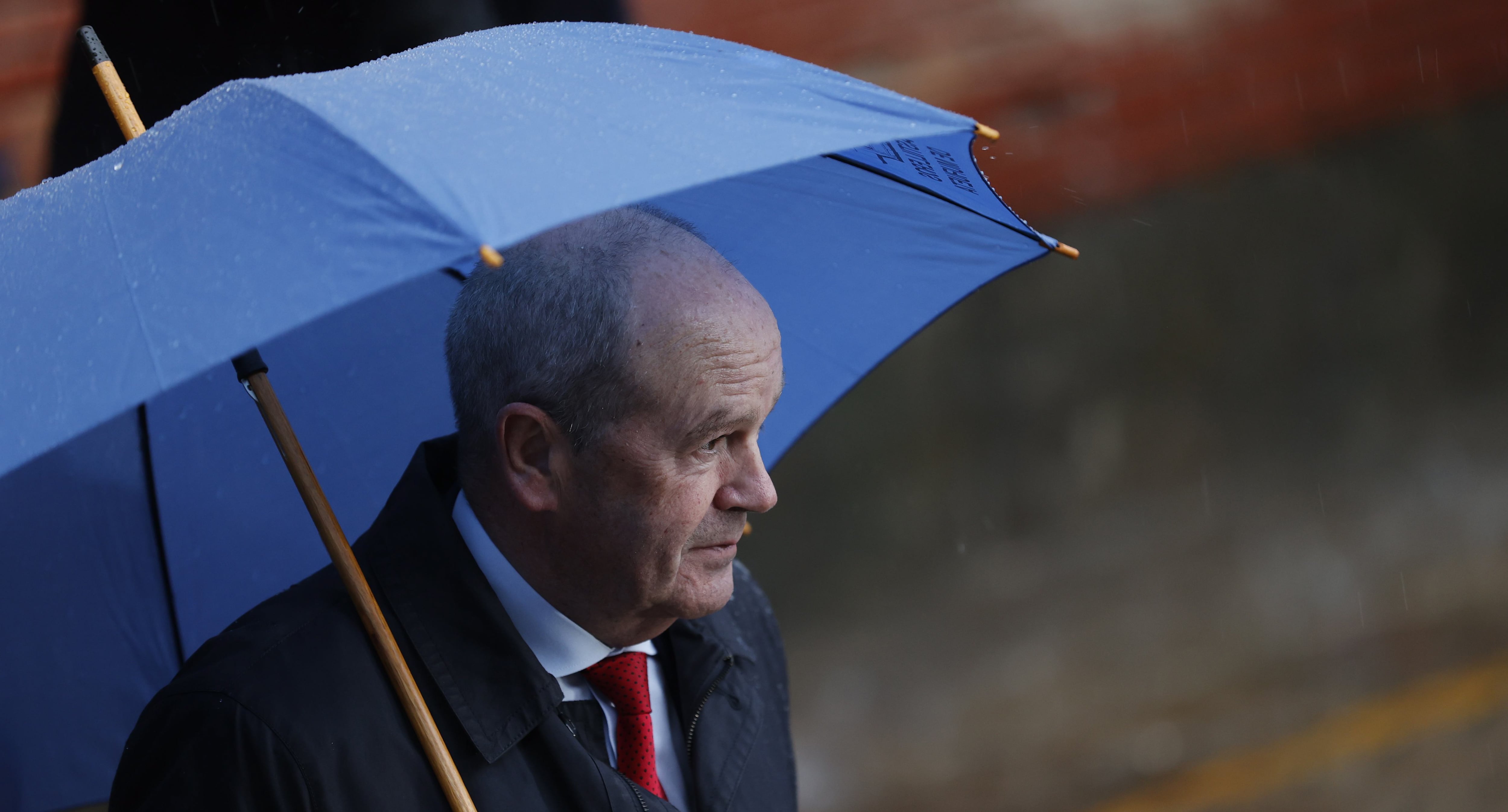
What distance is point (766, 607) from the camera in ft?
8.14

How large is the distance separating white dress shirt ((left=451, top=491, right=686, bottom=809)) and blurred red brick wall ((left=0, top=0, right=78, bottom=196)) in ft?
9.21

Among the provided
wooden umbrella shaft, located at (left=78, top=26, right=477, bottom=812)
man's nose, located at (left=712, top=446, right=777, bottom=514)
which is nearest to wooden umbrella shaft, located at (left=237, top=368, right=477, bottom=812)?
wooden umbrella shaft, located at (left=78, top=26, right=477, bottom=812)

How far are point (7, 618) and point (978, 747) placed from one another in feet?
11.8

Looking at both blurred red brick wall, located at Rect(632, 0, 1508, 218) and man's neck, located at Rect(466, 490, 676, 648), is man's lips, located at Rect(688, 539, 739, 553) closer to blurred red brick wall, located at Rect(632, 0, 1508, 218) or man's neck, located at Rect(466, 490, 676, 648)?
man's neck, located at Rect(466, 490, 676, 648)

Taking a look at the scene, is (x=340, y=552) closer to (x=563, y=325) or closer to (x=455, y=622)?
(x=455, y=622)

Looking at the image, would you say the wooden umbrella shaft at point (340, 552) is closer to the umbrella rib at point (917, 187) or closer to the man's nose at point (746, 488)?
the man's nose at point (746, 488)

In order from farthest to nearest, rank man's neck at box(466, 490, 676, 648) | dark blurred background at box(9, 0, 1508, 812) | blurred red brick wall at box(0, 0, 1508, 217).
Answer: blurred red brick wall at box(0, 0, 1508, 217) → dark blurred background at box(9, 0, 1508, 812) → man's neck at box(466, 490, 676, 648)

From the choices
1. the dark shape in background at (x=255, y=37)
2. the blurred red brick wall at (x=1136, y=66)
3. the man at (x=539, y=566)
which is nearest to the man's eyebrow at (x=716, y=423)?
the man at (x=539, y=566)

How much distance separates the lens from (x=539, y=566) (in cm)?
194

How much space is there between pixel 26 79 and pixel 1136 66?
4011mm

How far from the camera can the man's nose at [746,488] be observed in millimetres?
1948

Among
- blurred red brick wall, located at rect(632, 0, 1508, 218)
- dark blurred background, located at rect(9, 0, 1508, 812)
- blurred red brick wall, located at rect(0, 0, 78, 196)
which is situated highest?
blurred red brick wall, located at rect(0, 0, 78, 196)

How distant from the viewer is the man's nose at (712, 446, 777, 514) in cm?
195

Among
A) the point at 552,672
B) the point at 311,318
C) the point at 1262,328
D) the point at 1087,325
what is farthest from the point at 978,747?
the point at 311,318
